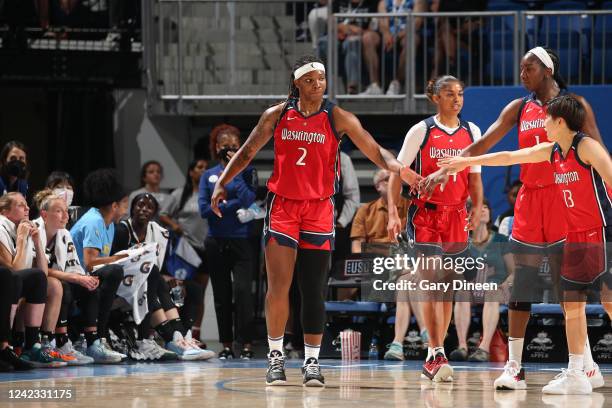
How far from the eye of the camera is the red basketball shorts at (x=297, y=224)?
22.3 feet

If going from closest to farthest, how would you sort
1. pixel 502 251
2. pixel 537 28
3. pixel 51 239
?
1. pixel 51 239
2. pixel 502 251
3. pixel 537 28

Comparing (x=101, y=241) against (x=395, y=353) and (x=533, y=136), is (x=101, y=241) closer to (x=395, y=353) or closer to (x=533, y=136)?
(x=395, y=353)

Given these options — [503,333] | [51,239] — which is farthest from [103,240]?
[503,333]

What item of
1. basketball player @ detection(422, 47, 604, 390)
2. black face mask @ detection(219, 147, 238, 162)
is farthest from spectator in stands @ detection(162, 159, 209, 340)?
basketball player @ detection(422, 47, 604, 390)

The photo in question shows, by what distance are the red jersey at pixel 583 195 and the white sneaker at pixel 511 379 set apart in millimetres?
868

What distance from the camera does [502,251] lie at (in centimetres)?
952

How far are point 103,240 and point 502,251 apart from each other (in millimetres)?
3247

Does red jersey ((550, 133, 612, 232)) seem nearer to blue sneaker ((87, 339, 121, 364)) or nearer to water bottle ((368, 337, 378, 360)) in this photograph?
water bottle ((368, 337, 378, 360))

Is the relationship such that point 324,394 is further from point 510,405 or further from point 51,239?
point 51,239

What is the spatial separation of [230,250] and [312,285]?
300cm

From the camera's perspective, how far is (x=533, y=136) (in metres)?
6.87

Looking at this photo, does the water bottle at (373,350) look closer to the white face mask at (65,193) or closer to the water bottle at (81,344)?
the water bottle at (81,344)

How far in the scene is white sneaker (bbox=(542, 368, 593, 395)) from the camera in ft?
20.8

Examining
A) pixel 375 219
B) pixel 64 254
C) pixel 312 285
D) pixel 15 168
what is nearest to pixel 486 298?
pixel 375 219
